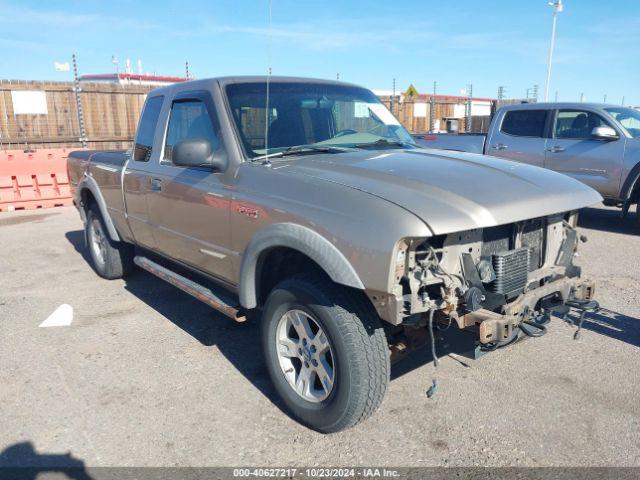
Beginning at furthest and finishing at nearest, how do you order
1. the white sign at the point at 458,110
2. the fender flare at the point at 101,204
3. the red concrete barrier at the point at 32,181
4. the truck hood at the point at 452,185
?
the white sign at the point at 458,110
the red concrete barrier at the point at 32,181
the fender flare at the point at 101,204
the truck hood at the point at 452,185

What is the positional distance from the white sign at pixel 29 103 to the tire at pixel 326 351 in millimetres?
15136

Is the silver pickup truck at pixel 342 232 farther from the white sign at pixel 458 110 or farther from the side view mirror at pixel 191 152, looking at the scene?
the white sign at pixel 458 110

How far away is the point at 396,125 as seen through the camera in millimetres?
4508

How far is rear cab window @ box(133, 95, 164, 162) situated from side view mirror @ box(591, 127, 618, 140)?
6.53m

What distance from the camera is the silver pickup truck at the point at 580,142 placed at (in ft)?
26.6

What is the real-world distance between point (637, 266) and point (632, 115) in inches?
138

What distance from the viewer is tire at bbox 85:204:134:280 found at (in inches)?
235

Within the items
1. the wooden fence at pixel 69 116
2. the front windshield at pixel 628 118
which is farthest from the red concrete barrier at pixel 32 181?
the front windshield at pixel 628 118

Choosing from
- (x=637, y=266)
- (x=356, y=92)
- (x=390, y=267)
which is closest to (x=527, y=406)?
(x=390, y=267)

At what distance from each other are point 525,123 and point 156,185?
707cm

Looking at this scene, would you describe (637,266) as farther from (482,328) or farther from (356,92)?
(482,328)

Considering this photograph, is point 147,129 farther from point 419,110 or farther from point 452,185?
point 419,110

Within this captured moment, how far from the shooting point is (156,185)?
14.5 feet

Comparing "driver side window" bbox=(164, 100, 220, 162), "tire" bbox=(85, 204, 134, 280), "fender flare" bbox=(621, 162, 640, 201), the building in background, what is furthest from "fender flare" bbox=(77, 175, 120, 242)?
the building in background
